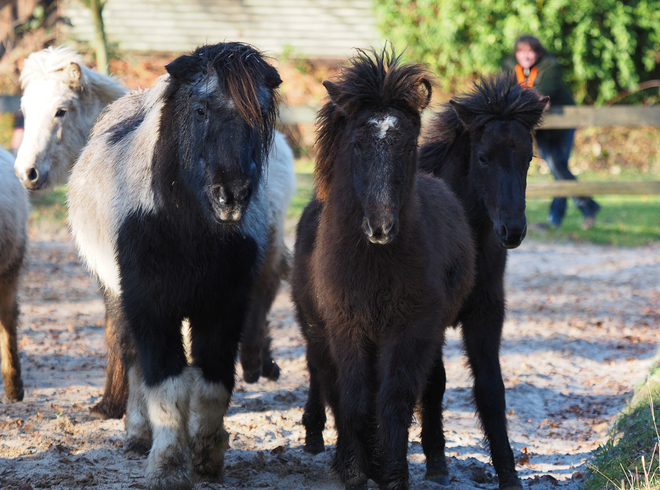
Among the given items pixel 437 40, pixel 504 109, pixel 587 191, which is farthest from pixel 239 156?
pixel 437 40

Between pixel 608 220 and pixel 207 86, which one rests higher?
pixel 207 86

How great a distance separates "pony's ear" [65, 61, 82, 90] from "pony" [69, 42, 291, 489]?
1.61m

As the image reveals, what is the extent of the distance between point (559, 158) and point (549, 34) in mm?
7325

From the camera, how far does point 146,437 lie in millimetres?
4445

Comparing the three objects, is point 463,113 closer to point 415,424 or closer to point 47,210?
point 415,424

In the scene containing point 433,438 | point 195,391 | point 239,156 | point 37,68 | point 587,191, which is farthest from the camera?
point 587,191

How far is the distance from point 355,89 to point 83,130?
2.78 metres

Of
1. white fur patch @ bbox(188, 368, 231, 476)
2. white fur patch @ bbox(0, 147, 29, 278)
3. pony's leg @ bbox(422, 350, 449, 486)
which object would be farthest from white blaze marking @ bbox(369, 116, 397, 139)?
white fur patch @ bbox(0, 147, 29, 278)

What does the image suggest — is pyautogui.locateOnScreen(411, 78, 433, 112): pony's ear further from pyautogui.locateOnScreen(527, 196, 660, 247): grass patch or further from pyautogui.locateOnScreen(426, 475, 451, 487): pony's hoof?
pyautogui.locateOnScreen(527, 196, 660, 247): grass patch

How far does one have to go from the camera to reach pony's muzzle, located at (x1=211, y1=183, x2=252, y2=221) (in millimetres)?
3406

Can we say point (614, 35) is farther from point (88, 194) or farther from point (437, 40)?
point (88, 194)

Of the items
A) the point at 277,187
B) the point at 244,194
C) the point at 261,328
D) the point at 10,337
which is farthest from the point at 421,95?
the point at 10,337

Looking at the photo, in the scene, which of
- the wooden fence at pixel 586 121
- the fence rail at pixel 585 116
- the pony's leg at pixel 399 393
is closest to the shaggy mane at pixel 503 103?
the pony's leg at pixel 399 393

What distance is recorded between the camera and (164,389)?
3.76 metres
